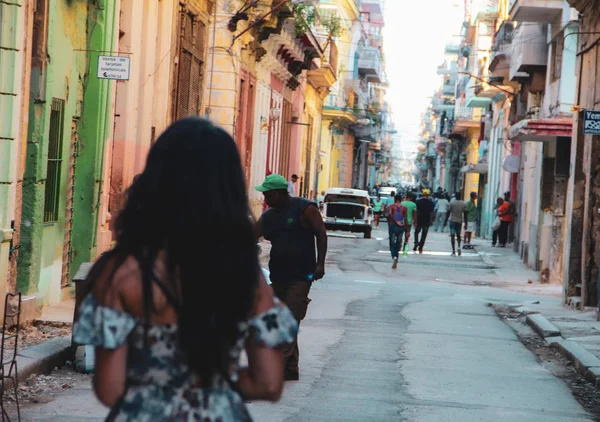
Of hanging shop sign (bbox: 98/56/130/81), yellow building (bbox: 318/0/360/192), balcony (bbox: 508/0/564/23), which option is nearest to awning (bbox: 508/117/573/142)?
balcony (bbox: 508/0/564/23)

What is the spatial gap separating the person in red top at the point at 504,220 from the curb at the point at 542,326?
72.2 feet

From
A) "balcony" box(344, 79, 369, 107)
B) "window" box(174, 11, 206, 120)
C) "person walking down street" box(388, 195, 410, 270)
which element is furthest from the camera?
"balcony" box(344, 79, 369, 107)

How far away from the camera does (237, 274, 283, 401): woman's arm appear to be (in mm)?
3381

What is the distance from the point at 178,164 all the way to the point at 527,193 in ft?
106

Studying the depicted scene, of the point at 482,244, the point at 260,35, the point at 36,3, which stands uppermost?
the point at 260,35

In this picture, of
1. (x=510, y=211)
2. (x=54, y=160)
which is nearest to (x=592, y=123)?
(x=54, y=160)

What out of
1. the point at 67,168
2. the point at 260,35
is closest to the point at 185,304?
the point at 67,168

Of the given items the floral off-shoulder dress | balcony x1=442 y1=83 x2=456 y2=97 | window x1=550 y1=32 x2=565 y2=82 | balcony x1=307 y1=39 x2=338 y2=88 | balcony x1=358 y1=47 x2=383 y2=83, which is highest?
balcony x1=442 y1=83 x2=456 y2=97

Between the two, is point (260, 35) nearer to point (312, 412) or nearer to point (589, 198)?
point (589, 198)

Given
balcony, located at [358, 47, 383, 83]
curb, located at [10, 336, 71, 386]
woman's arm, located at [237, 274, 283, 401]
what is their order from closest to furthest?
woman's arm, located at [237, 274, 283, 401] → curb, located at [10, 336, 71, 386] → balcony, located at [358, 47, 383, 83]

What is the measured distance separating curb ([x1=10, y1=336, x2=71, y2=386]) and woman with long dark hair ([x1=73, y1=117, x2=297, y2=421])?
20.1 ft

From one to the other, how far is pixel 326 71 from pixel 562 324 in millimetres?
37082

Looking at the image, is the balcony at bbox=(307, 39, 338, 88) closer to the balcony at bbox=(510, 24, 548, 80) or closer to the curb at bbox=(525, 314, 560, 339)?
the balcony at bbox=(510, 24, 548, 80)

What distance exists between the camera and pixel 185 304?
3.21m
